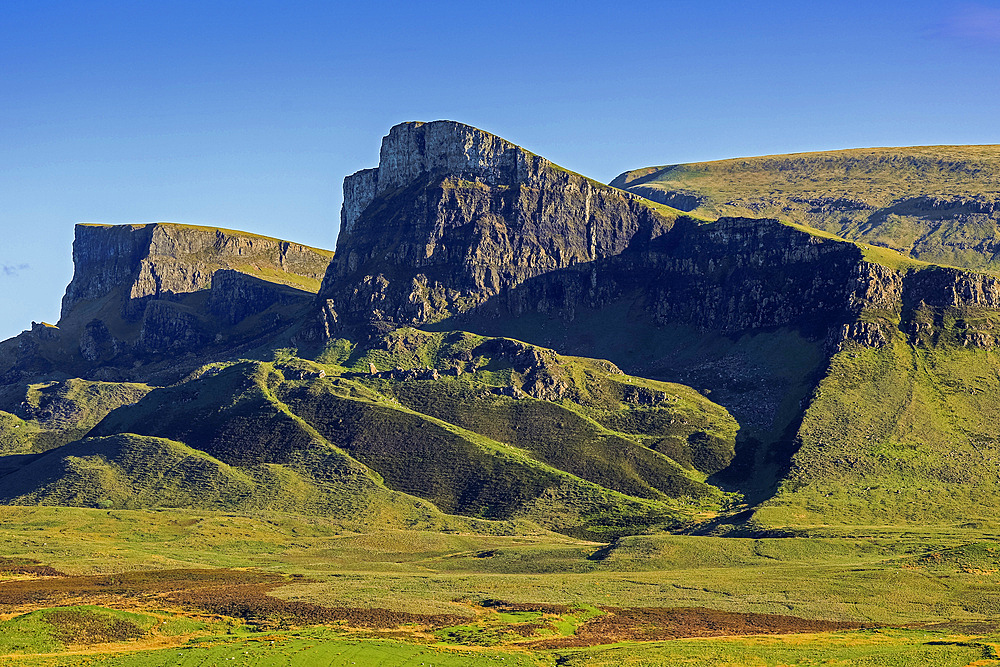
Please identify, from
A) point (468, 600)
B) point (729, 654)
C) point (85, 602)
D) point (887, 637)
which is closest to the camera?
point (729, 654)

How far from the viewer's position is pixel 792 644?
526 feet

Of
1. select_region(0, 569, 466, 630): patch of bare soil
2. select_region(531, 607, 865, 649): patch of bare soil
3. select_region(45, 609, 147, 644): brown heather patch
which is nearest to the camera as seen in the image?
select_region(45, 609, 147, 644): brown heather patch

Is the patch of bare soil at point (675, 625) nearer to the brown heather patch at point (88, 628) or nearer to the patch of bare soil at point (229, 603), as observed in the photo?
the patch of bare soil at point (229, 603)

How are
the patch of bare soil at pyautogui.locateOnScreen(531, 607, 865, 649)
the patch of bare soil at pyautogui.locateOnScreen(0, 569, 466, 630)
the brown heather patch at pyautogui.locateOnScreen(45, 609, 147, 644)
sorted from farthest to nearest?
the patch of bare soil at pyautogui.locateOnScreen(0, 569, 466, 630)
the patch of bare soil at pyautogui.locateOnScreen(531, 607, 865, 649)
the brown heather patch at pyautogui.locateOnScreen(45, 609, 147, 644)

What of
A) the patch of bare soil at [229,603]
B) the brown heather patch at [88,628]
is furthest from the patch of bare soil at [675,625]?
the brown heather patch at [88,628]

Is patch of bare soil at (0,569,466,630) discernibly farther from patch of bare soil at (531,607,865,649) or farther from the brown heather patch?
patch of bare soil at (531,607,865,649)

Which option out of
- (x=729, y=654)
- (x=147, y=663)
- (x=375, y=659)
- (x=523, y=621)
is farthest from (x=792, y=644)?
(x=147, y=663)

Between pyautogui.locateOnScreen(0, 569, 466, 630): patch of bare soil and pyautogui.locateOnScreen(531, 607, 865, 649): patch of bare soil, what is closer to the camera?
pyautogui.locateOnScreen(531, 607, 865, 649): patch of bare soil

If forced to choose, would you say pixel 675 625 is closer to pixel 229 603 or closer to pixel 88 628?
pixel 229 603

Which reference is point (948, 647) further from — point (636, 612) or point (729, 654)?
point (636, 612)

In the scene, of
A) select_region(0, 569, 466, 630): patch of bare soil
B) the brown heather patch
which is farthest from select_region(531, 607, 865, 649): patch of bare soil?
the brown heather patch

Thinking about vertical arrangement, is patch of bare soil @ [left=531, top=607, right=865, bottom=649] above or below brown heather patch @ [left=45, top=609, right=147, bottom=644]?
below

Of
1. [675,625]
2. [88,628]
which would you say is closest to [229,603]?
[88,628]

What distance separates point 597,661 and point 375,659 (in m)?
27.8
